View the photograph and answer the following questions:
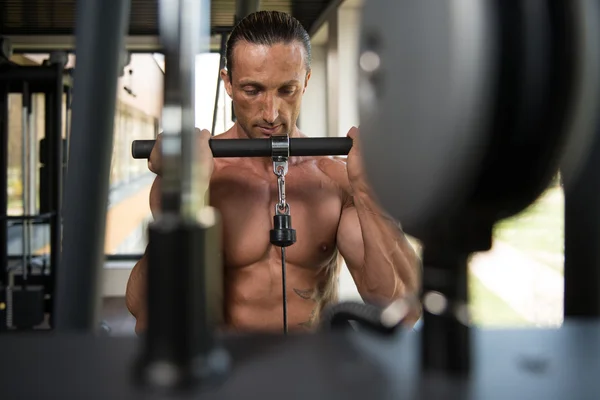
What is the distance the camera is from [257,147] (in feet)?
3.21

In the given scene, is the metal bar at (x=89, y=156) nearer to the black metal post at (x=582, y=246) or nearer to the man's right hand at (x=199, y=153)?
the man's right hand at (x=199, y=153)

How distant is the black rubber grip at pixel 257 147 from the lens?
37.7 inches

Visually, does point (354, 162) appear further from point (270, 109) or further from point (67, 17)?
point (67, 17)

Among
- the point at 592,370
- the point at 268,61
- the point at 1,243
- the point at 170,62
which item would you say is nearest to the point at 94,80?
the point at 170,62

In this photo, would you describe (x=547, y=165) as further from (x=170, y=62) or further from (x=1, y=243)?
(x=1, y=243)

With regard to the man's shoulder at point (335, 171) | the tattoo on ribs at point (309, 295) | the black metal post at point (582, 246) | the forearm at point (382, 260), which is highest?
the man's shoulder at point (335, 171)

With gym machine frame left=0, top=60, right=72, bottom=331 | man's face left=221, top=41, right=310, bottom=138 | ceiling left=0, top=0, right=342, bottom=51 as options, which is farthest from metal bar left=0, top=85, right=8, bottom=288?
man's face left=221, top=41, right=310, bottom=138

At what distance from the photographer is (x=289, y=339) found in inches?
11.9

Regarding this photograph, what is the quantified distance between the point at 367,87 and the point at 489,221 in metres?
0.07

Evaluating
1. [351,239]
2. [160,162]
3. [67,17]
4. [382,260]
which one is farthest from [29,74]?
[160,162]

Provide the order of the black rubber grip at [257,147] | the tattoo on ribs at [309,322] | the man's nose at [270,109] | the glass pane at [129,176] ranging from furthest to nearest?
the glass pane at [129,176], the tattoo on ribs at [309,322], the man's nose at [270,109], the black rubber grip at [257,147]

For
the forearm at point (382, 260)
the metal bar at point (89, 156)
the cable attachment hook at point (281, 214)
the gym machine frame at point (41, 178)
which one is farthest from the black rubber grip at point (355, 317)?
the gym machine frame at point (41, 178)

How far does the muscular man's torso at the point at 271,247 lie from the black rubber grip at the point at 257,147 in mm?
731

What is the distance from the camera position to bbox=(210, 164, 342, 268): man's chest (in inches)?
69.3
